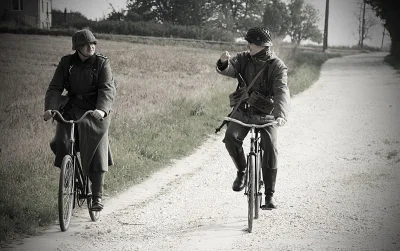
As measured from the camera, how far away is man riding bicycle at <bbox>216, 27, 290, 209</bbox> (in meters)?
6.39

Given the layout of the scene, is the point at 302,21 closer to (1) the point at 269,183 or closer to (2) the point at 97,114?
(1) the point at 269,183

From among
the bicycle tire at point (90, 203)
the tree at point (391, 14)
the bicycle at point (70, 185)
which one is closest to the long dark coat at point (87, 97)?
the bicycle at point (70, 185)

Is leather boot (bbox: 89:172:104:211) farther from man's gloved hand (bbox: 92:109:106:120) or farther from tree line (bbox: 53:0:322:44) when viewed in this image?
tree line (bbox: 53:0:322:44)

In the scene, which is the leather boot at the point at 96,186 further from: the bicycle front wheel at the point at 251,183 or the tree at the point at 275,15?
the tree at the point at 275,15

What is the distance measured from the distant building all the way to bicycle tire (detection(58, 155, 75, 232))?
48.7ft

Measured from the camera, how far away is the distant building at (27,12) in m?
20.6

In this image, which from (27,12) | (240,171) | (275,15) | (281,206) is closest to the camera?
(240,171)

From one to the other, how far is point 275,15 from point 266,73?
42.1m

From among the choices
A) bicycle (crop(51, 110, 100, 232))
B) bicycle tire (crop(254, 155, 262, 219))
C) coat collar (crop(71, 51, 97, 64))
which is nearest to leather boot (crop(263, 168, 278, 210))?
bicycle tire (crop(254, 155, 262, 219))

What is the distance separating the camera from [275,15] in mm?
47219

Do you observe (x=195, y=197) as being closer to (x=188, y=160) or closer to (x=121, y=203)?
(x=121, y=203)

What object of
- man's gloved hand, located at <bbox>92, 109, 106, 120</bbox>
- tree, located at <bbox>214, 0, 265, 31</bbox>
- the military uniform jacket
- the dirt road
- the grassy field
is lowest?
the dirt road

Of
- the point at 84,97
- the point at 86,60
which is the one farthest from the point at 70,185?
the point at 86,60

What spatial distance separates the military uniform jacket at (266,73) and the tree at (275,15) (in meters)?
40.4
